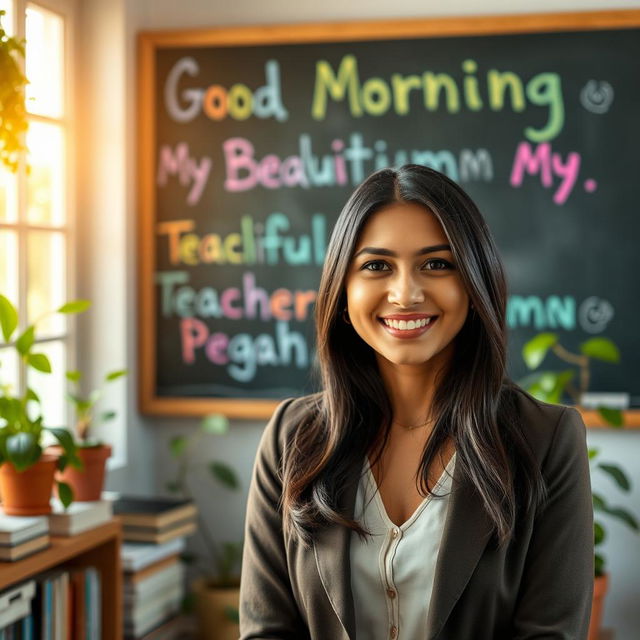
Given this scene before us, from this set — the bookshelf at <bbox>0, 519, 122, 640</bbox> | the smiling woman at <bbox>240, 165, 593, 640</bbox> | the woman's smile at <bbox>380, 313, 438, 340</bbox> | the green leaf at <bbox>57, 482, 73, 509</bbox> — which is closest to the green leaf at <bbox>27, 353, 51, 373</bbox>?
the green leaf at <bbox>57, 482, 73, 509</bbox>

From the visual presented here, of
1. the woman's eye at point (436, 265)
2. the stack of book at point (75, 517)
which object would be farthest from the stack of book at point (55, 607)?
the woman's eye at point (436, 265)

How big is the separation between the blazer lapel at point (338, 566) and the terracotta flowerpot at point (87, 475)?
3.36 ft

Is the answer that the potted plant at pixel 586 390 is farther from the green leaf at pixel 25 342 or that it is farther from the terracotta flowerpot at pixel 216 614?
the green leaf at pixel 25 342

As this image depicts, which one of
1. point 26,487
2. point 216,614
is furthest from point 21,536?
point 216,614

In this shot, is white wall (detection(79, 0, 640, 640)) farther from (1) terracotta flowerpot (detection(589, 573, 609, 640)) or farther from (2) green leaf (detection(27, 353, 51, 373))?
(2) green leaf (detection(27, 353, 51, 373))

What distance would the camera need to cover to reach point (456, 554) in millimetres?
1378

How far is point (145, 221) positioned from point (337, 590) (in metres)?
1.84

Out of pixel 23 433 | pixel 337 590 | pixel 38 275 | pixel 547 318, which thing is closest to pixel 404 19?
pixel 547 318

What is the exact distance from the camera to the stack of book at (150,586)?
2.57 meters

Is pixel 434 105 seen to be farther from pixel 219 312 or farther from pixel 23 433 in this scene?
pixel 23 433

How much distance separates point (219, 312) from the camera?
304 centimetres

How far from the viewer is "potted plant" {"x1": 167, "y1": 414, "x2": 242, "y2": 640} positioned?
2889 mm

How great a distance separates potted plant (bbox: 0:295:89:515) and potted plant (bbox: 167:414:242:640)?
2.58ft

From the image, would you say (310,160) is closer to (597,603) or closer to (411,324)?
(597,603)
